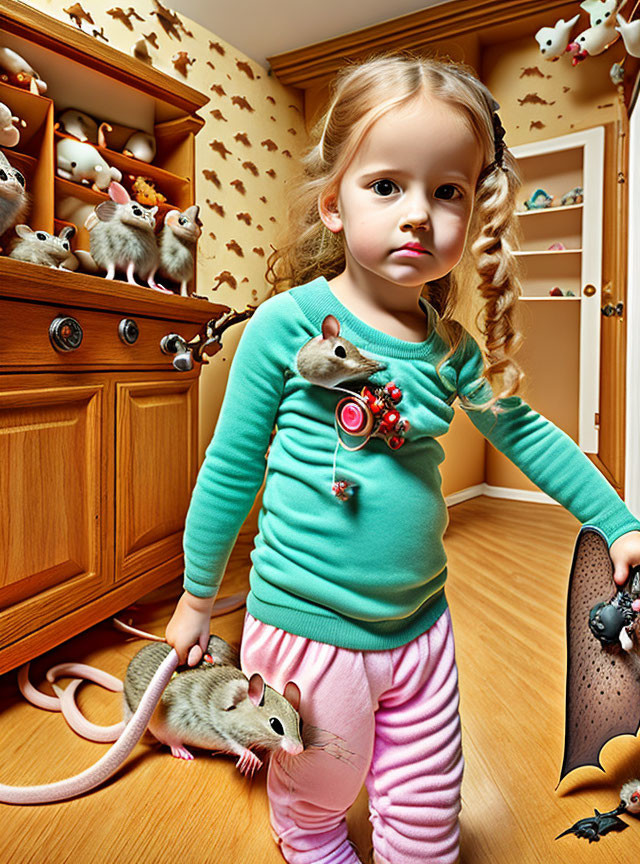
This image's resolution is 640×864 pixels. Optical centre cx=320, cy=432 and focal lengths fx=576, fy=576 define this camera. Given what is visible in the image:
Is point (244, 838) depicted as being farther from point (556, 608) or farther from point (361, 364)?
point (556, 608)

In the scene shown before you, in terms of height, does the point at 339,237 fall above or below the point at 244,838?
above

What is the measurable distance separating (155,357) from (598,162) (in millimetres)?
→ 2067

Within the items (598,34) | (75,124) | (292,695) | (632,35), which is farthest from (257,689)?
(598,34)

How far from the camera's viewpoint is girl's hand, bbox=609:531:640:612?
632 mm

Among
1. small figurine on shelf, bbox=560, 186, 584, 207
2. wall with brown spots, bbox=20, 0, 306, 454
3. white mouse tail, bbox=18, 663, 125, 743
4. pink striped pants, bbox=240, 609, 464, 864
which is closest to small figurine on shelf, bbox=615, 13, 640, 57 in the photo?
small figurine on shelf, bbox=560, 186, 584, 207

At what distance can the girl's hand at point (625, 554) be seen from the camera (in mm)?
632

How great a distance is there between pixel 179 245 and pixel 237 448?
101 centimetres

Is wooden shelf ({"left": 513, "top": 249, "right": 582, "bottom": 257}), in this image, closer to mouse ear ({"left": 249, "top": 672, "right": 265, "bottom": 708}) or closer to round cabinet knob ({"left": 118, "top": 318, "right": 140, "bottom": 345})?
round cabinet knob ({"left": 118, "top": 318, "right": 140, "bottom": 345})

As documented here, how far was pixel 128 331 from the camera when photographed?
46.3 inches

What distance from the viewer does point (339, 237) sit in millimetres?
742

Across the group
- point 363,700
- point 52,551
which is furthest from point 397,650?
point 52,551

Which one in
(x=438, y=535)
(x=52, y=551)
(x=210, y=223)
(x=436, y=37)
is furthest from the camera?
(x=436, y=37)

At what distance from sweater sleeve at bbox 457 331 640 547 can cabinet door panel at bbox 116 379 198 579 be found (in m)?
0.77

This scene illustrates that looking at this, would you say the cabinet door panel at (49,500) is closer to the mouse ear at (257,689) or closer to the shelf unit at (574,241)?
the mouse ear at (257,689)
